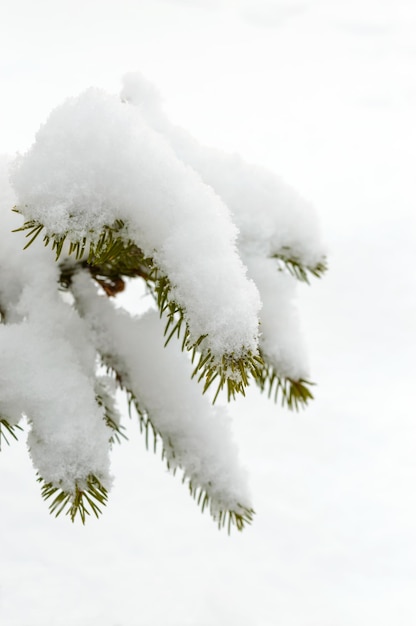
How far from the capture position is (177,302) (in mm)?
909

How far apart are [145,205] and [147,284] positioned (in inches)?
16.7

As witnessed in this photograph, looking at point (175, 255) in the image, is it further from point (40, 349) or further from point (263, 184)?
point (263, 184)

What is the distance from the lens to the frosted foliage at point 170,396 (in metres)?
1.23

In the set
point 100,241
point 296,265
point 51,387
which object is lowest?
point 51,387

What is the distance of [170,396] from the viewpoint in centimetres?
122

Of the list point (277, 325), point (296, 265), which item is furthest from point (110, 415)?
point (296, 265)

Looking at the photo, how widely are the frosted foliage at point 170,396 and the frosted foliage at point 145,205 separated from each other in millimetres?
335

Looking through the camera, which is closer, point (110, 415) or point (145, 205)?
point (145, 205)

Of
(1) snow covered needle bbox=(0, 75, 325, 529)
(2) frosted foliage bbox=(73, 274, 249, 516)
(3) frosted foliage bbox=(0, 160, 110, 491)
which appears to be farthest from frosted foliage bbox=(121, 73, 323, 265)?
(3) frosted foliage bbox=(0, 160, 110, 491)

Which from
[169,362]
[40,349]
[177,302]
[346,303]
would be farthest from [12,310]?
[346,303]

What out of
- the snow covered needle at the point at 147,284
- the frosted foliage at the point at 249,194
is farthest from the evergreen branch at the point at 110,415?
the frosted foliage at the point at 249,194

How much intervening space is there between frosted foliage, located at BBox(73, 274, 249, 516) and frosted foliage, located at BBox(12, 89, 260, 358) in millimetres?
335

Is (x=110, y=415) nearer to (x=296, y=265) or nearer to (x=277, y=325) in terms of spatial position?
(x=277, y=325)

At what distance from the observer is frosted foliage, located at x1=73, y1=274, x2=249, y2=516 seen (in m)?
1.23
